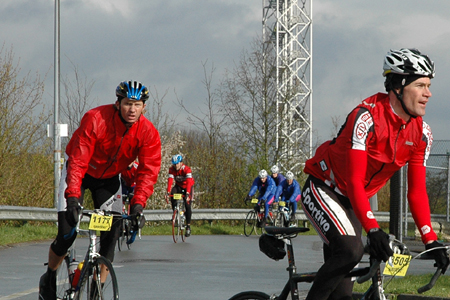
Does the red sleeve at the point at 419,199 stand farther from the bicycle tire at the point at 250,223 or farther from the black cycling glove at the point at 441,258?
the bicycle tire at the point at 250,223

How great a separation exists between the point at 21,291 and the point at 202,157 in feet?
64.1

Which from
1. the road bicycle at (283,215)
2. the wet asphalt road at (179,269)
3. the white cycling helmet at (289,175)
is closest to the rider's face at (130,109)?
the wet asphalt road at (179,269)

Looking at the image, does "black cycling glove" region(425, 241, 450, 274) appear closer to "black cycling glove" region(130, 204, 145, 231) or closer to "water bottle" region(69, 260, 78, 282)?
"black cycling glove" region(130, 204, 145, 231)

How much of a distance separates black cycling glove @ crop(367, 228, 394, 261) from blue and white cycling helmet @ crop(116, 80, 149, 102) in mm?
2556

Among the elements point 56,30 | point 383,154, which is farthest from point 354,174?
point 56,30

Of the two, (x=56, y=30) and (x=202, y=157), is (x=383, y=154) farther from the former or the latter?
(x=202, y=157)

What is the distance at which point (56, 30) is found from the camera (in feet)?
68.9

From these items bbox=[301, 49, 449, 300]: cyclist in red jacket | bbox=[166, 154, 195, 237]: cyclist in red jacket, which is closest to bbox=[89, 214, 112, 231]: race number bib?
bbox=[301, 49, 449, 300]: cyclist in red jacket

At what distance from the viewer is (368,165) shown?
468cm

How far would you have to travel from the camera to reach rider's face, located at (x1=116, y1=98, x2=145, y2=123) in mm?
5949

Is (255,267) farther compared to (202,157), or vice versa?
(202,157)

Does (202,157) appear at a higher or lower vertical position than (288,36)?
lower

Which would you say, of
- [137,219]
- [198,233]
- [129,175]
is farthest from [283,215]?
[137,219]

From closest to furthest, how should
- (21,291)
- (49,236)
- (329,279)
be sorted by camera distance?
(329,279), (21,291), (49,236)
